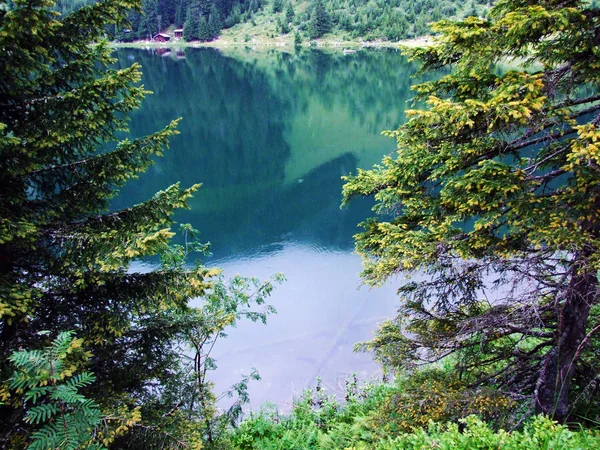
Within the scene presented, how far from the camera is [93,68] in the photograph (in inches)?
236

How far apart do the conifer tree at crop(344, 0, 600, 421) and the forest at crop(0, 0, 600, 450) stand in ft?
0.10

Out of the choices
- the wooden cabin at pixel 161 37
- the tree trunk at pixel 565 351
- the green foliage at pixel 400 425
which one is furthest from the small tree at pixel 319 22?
the tree trunk at pixel 565 351

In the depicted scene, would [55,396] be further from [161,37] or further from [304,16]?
Answer: [161,37]

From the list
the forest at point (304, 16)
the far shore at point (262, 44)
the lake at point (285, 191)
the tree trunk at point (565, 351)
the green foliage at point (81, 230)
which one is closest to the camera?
the green foliage at point (81, 230)

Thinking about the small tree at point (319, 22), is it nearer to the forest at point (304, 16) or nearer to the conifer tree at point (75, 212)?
the forest at point (304, 16)

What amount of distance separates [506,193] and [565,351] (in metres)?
2.55

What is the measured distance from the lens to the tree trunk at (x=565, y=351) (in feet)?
17.7

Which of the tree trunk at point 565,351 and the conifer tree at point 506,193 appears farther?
the tree trunk at point 565,351

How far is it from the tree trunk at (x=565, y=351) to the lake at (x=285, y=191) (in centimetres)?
732

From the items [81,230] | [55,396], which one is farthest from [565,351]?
[81,230]

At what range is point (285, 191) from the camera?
1187 inches

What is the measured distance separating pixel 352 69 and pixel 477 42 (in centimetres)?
7819

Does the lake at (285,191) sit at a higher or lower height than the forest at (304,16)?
lower

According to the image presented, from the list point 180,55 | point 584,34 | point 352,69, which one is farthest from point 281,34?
point 584,34
